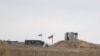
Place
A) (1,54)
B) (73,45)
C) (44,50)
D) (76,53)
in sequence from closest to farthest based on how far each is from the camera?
(1,54) < (44,50) < (76,53) < (73,45)

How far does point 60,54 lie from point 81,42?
3086 centimetres

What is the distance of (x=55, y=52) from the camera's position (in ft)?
146

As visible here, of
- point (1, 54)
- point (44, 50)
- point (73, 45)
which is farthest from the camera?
point (73, 45)

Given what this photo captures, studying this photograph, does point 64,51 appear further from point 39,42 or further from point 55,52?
point 39,42

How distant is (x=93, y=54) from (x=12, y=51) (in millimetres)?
13624

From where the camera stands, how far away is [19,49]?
4122 centimetres

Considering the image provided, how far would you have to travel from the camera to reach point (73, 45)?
73.4m

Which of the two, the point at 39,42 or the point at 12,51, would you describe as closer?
the point at 12,51

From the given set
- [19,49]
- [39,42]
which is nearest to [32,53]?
[19,49]

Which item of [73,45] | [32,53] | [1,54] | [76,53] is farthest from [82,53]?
[73,45]

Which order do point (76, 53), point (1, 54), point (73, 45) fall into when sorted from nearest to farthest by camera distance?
1. point (1, 54)
2. point (76, 53)
3. point (73, 45)

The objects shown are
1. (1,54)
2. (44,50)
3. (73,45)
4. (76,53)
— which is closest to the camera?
(1,54)

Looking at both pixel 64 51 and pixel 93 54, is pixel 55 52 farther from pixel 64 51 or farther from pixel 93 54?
pixel 93 54

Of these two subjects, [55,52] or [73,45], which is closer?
[55,52]
